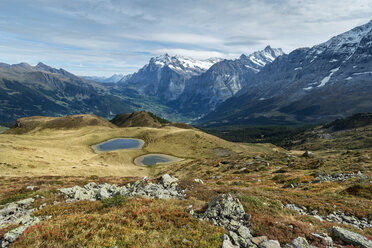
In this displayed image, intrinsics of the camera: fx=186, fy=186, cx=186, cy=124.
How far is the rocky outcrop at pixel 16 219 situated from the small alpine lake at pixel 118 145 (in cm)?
8877

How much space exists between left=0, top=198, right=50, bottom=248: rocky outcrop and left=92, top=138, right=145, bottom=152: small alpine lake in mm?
88765

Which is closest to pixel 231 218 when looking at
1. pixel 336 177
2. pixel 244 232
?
pixel 244 232

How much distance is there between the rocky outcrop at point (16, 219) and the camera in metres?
10.3

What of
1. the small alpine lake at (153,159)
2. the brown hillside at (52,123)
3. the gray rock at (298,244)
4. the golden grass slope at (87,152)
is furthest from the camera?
the brown hillside at (52,123)

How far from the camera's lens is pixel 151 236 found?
1132 centimetres

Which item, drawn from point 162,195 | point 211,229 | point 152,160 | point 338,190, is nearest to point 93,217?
point 211,229

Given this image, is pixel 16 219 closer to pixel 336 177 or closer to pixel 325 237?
pixel 325 237

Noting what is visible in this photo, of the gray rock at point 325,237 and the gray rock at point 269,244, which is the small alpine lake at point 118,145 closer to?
the gray rock at point 269,244

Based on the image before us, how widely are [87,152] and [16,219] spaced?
295 feet

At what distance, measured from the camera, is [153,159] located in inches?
3755

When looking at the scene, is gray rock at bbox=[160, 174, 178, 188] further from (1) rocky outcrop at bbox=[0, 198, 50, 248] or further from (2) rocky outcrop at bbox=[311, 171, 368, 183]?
(2) rocky outcrop at bbox=[311, 171, 368, 183]

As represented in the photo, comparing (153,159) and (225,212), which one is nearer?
(225,212)

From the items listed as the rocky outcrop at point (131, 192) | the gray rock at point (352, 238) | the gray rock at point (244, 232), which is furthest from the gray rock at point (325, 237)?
the rocky outcrop at point (131, 192)

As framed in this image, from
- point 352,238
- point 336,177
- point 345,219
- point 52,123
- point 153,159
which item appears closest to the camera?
point 352,238
